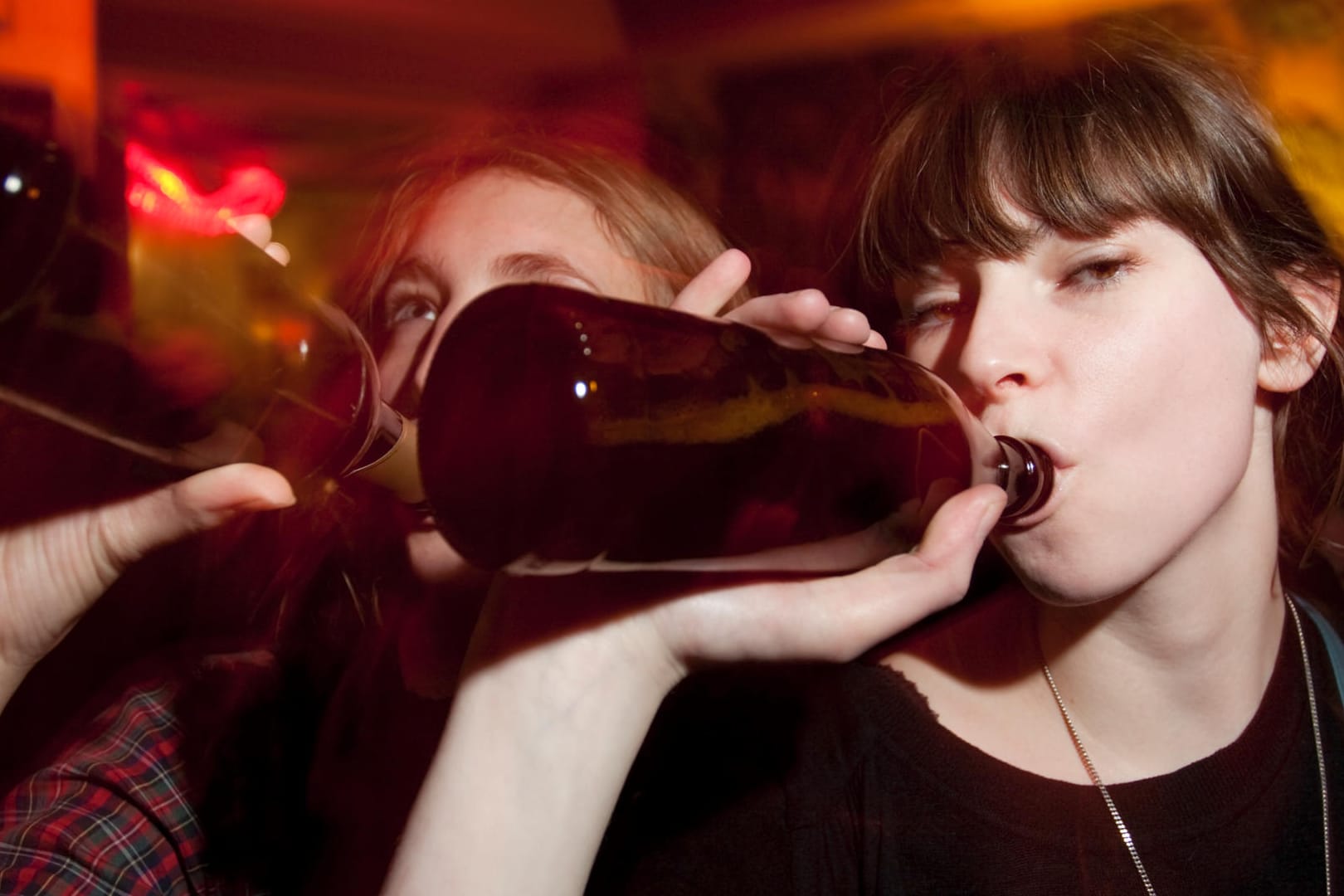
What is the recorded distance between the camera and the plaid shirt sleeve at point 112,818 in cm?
63

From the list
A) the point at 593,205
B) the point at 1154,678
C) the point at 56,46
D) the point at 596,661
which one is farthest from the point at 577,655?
the point at 56,46

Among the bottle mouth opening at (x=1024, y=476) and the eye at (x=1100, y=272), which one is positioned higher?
the eye at (x=1100, y=272)

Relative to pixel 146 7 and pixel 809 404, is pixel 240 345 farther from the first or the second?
pixel 146 7

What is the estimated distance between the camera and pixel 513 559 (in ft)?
1.17

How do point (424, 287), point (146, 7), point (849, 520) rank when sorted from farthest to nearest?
point (146, 7) → point (424, 287) → point (849, 520)

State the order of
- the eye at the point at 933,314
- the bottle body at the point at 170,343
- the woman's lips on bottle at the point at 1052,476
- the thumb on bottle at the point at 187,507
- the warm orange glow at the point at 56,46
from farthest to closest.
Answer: the warm orange glow at the point at 56,46 → the eye at the point at 933,314 → the woman's lips on bottle at the point at 1052,476 → the thumb on bottle at the point at 187,507 → the bottle body at the point at 170,343

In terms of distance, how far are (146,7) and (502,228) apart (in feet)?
2.42

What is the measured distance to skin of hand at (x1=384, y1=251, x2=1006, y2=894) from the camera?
1.56ft

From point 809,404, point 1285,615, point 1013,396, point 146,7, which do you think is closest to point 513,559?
point 809,404

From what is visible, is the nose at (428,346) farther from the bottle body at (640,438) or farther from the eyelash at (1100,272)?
the eyelash at (1100,272)

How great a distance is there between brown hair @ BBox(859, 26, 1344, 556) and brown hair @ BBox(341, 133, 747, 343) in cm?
18

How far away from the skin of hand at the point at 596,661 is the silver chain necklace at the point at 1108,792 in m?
0.35

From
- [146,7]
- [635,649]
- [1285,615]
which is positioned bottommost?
[1285,615]

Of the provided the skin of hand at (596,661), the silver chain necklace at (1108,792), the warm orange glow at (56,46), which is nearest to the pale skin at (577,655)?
the skin of hand at (596,661)
